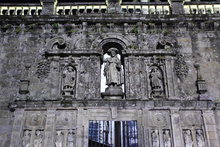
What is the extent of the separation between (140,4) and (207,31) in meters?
4.62

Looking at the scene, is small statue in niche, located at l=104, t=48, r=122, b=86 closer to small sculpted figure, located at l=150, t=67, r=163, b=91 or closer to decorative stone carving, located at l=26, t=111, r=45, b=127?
small sculpted figure, located at l=150, t=67, r=163, b=91

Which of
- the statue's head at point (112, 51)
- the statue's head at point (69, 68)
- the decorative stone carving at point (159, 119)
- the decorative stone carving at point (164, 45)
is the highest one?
the decorative stone carving at point (164, 45)

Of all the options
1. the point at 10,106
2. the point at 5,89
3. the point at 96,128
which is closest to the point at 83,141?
the point at 96,128

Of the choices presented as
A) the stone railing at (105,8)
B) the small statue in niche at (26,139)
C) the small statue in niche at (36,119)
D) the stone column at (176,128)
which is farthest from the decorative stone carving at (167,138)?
the stone railing at (105,8)

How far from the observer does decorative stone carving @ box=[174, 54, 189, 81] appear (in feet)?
51.3

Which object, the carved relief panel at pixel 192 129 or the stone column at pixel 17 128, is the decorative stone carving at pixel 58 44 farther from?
the carved relief panel at pixel 192 129

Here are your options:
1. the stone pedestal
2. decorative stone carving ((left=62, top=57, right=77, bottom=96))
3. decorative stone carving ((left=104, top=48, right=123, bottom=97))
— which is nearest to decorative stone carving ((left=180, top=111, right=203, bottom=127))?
the stone pedestal

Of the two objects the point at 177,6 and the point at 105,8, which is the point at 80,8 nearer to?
the point at 105,8

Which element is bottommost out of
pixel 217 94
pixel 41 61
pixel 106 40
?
pixel 217 94

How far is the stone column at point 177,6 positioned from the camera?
18.0 metres

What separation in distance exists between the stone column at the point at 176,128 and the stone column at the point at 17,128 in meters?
6.97

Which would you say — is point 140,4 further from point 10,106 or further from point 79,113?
point 10,106

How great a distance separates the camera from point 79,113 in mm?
14297

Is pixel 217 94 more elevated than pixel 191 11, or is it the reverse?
pixel 191 11
